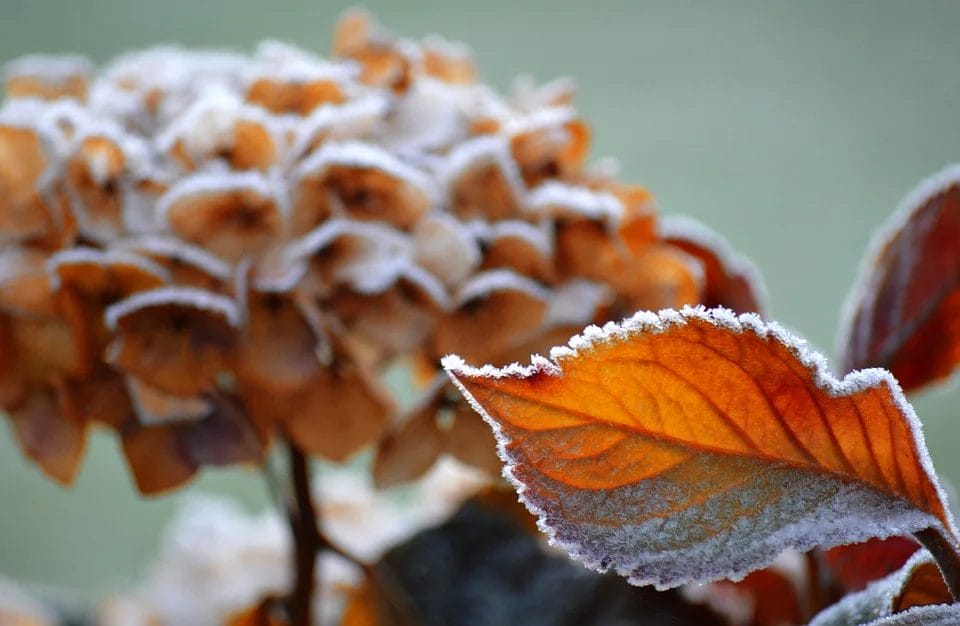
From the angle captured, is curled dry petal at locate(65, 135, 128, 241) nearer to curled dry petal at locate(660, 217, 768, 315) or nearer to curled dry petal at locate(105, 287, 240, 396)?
curled dry petal at locate(105, 287, 240, 396)

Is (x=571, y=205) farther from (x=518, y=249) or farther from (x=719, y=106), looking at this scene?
(x=719, y=106)

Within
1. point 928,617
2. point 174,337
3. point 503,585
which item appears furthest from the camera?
point 503,585

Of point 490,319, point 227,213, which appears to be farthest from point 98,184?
point 490,319

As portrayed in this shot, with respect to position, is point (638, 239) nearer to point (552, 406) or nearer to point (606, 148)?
point (552, 406)

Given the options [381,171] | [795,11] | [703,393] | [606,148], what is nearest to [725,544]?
[703,393]

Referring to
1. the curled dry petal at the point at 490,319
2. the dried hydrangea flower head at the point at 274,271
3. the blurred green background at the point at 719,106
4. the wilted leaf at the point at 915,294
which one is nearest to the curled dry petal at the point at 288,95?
the dried hydrangea flower head at the point at 274,271

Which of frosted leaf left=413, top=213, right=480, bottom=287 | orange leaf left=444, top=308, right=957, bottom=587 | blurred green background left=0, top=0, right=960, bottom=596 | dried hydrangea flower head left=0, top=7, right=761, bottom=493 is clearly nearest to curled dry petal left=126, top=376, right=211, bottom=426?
dried hydrangea flower head left=0, top=7, right=761, bottom=493
